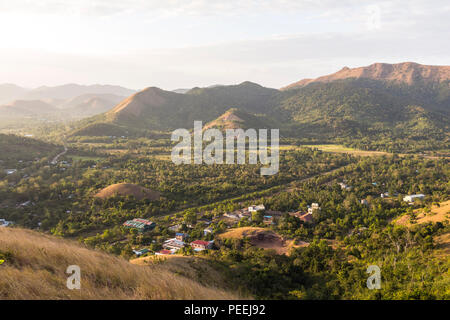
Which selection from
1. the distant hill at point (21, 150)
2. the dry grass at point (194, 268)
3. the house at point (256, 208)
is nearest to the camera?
the dry grass at point (194, 268)

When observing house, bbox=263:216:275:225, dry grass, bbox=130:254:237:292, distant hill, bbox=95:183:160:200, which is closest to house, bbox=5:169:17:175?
distant hill, bbox=95:183:160:200

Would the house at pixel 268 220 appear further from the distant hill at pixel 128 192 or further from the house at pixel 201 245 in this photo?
the distant hill at pixel 128 192

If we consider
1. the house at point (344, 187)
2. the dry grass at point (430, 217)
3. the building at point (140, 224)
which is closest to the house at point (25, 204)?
the building at point (140, 224)

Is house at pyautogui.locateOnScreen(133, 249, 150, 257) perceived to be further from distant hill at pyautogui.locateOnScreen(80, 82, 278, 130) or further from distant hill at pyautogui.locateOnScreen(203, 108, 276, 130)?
distant hill at pyautogui.locateOnScreen(80, 82, 278, 130)

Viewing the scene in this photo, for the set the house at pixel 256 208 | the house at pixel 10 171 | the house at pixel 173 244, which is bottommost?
the house at pixel 173 244

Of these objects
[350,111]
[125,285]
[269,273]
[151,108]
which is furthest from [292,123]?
[125,285]

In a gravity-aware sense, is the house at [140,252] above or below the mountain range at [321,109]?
below
